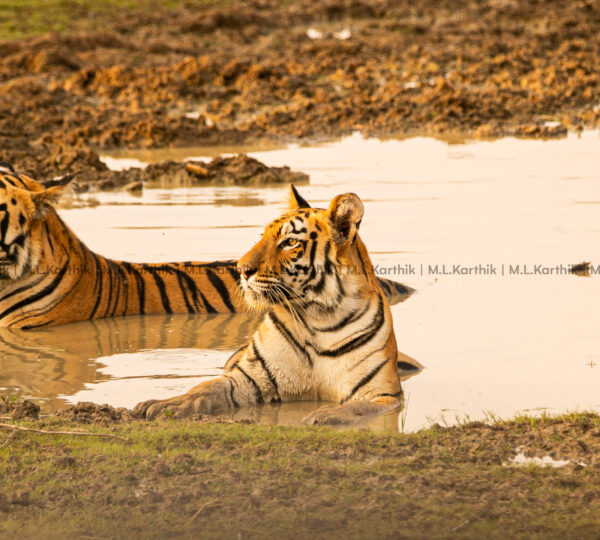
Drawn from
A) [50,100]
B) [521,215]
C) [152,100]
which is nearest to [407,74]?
[152,100]

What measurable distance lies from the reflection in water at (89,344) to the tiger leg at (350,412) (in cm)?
122

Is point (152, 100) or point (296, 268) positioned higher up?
point (152, 100)

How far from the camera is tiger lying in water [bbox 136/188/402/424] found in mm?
5452

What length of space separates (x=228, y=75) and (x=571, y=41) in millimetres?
8110

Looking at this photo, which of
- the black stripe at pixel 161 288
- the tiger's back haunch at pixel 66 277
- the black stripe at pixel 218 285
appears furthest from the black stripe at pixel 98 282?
the black stripe at pixel 218 285

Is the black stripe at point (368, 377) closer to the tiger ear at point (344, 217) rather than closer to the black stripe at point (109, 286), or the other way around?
the tiger ear at point (344, 217)

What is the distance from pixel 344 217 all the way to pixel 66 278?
2.82 metres

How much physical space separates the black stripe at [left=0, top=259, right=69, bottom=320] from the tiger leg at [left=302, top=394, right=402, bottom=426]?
9.53ft

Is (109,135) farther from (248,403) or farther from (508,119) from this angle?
(248,403)

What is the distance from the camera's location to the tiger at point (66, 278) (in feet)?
23.7

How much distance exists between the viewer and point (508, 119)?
1722 cm

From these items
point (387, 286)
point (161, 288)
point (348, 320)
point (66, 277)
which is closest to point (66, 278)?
point (66, 277)

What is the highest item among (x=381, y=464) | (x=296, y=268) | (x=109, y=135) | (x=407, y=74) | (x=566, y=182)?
(x=407, y=74)

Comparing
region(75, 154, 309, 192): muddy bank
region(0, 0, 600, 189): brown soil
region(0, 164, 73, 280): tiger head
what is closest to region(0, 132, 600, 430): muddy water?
region(75, 154, 309, 192): muddy bank
